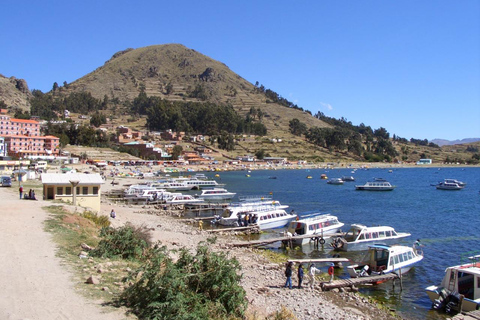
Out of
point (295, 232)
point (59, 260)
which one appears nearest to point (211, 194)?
point (295, 232)

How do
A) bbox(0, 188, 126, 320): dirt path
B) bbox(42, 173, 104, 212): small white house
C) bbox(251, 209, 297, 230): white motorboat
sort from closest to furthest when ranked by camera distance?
bbox(0, 188, 126, 320): dirt path → bbox(42, 173, 104, 212): small white house → bbox(251, 209, 297, 230): white motorboat

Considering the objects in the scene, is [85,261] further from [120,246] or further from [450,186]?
[450,186]

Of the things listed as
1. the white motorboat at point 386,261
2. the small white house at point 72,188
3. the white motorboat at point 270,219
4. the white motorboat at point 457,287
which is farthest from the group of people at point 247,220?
the white motorboat at point 457,287

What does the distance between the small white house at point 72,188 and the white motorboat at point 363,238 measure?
64.9 feet

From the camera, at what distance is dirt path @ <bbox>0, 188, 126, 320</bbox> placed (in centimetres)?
1067

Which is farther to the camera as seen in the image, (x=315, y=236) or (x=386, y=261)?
(x=315, y=236)

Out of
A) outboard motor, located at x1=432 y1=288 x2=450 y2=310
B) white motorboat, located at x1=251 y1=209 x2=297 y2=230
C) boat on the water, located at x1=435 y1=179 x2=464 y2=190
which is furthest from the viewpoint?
boat on the water, located at x1=435 y1=179 x2=464 y2=190

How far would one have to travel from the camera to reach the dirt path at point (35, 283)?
1067cm

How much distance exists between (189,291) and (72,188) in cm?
2510

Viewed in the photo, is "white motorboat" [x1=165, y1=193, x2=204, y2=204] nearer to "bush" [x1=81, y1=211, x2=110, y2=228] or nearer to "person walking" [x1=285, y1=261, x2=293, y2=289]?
"bush" [x1=81, y1=211, x2=110, y2=228]

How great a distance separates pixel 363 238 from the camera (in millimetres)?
28031

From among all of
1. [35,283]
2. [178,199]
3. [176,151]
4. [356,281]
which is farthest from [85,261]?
[176,151]

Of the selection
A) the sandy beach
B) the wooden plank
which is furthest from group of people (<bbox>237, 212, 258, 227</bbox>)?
the wooden plank

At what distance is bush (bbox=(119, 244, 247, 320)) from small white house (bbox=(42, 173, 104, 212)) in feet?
74.7
